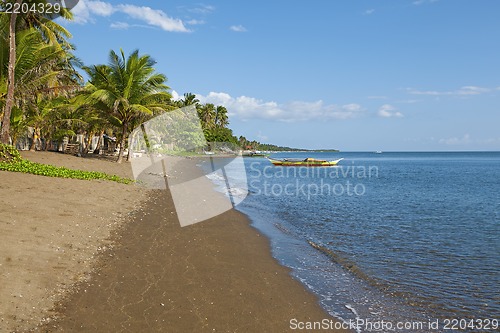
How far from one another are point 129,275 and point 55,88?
17750 mm

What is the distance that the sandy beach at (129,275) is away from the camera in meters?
5.27

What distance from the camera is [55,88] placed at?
820 inches

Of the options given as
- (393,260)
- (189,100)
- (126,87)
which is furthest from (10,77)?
(189,100)

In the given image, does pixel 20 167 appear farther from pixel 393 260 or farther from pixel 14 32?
pixel 393 260

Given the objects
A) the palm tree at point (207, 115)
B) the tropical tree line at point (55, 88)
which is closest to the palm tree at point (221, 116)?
the palm tree at point (207, 115)

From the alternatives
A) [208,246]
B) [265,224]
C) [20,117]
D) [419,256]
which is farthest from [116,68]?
[419,256]

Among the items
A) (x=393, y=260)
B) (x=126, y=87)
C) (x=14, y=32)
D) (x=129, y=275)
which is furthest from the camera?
(x=126, y=87)

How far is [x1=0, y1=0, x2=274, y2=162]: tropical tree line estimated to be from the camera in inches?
722

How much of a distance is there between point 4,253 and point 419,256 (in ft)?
33.8

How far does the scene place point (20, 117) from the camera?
22953 mm

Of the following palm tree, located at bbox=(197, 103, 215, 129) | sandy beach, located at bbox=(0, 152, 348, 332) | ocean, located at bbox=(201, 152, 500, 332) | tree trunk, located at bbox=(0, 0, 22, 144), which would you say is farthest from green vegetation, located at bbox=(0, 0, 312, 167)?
palm tree, located at bbox=(197, 103, 215, 129)

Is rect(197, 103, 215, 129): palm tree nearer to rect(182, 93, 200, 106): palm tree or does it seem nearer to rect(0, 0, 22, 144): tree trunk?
rect(182, 93, 200, 106): palm tree

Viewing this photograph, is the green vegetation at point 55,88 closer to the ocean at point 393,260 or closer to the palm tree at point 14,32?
the palm tree at point 14,32

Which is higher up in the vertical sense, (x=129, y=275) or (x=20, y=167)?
(x=20, y=167)
